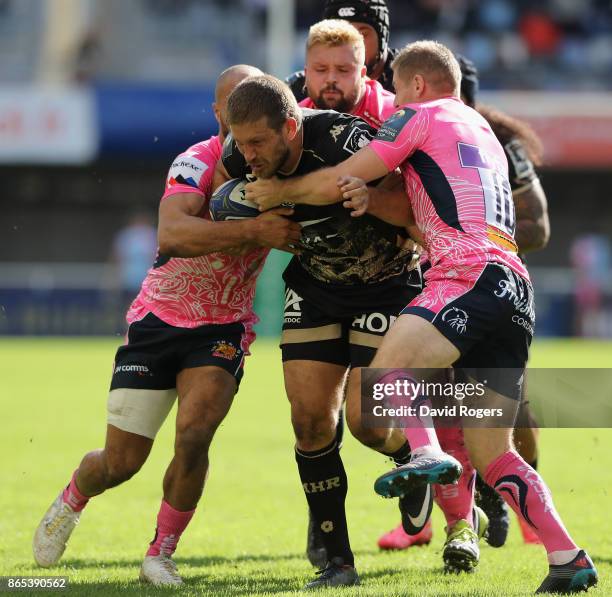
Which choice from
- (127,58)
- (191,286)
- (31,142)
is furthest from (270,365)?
(191,286)

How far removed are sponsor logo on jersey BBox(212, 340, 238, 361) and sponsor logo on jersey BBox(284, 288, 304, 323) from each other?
0.29 metres

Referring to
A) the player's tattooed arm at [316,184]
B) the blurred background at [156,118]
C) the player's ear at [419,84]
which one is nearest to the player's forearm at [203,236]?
the player's tattooed arm at [316,184]

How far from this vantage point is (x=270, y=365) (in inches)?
727

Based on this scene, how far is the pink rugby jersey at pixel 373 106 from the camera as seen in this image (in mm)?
5910

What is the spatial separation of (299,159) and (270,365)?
13294 mm

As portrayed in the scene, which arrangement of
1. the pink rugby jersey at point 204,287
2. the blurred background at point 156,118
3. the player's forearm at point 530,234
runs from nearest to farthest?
the pink rugby jersey at point 204,287, the player's forearm at point 530,234, the blurred background at point 156,118

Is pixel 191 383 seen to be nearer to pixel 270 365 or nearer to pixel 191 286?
pixel 191 286

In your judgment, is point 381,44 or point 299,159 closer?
point 299,159

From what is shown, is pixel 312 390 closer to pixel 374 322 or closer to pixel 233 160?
pixel 374 322

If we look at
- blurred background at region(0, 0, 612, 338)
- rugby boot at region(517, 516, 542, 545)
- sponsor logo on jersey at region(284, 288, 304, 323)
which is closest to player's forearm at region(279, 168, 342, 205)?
sponsor logo on jersey at region(284, 288, 304, 323)

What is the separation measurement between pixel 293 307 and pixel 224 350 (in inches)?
14.9

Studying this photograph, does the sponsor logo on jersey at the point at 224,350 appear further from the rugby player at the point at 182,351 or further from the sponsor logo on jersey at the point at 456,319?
the sponsor logo on jersey at the point at 456,319

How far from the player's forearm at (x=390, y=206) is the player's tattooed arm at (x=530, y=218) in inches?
64.3

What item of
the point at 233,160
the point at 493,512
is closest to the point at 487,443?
the point at 233,160
